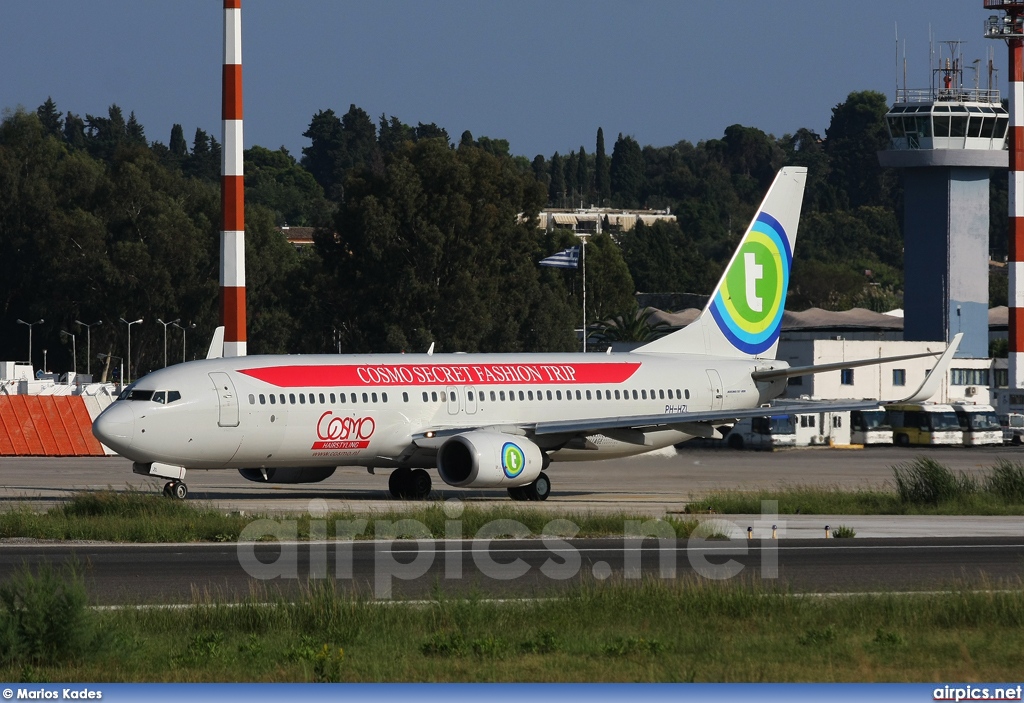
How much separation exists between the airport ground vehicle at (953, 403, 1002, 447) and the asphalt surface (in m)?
50.3

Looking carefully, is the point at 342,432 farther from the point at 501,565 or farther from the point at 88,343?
the point at 88,343

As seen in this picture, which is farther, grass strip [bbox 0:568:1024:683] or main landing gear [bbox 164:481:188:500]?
main landing gear [bbox 164:481:188:500]

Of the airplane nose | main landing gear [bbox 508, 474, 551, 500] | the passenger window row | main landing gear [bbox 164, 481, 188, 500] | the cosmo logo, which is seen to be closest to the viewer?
the airplane nose

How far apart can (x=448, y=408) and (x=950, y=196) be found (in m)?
66.5

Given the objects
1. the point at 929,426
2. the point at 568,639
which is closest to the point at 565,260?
the point at 929,426

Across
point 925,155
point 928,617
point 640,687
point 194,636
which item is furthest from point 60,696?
point 925,155

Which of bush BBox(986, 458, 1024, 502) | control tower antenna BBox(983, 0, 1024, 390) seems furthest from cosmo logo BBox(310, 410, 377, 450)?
control tower antenna BBox(983, 0, 1024, 390)

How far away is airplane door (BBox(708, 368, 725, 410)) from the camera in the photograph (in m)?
41.9

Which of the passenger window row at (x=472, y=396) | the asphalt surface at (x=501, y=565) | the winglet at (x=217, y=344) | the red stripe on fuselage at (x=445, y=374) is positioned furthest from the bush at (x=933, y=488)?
the winglet at (x=217, y=344)

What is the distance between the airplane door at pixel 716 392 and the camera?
4188cm

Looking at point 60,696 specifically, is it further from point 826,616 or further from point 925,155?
point 925,155

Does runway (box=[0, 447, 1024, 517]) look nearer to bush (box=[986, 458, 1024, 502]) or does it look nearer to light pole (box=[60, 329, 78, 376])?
bush (box=[986, 458, 1024, 502])

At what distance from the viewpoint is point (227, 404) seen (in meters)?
35.0

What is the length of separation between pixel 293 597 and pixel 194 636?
309cm
